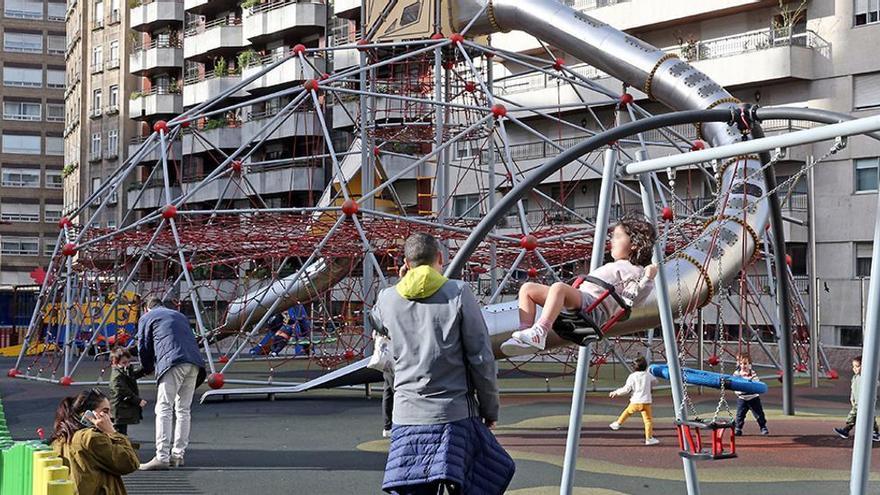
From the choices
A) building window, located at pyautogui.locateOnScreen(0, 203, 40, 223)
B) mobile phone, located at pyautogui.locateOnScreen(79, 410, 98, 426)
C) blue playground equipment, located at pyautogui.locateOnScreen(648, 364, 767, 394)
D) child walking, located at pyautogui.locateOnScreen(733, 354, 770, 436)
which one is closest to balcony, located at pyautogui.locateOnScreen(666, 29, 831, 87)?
child walking, located at pyautogui.locateOnScreen(733, 354, 770, 436)

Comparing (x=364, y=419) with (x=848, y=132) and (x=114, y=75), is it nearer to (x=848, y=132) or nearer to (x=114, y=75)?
(x=848, y=132)

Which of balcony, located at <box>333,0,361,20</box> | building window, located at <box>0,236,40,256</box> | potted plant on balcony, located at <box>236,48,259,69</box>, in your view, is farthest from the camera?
Answer: building window, located at <box>0,236,40,256</box>

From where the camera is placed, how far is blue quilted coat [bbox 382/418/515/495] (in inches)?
253

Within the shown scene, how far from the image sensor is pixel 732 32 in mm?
39875

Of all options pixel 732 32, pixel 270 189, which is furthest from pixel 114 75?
pixel 732 32

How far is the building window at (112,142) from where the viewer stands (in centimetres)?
6956

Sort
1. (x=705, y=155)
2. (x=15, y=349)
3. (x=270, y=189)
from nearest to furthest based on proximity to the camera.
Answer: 1. (x=705, y=155)
2. (x=15, y=349)
3. (x=270, y=189)

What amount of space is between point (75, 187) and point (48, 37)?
17.3 meters

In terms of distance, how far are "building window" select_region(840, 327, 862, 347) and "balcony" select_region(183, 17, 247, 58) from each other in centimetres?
3525

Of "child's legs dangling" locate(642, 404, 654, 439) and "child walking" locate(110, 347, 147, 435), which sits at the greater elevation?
"child walking" locate(110, 347, 147, 435)

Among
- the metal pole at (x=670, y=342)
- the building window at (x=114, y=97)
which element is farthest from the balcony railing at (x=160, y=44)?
the metal pole at (x=670, y=342)

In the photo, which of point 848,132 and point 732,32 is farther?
→ point 732,32

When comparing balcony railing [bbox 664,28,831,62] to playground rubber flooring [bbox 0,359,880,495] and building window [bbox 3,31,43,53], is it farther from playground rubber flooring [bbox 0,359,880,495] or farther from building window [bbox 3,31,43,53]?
building window [bbox 3,31,43,53]

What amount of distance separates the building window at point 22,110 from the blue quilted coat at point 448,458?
8396 centimetres
